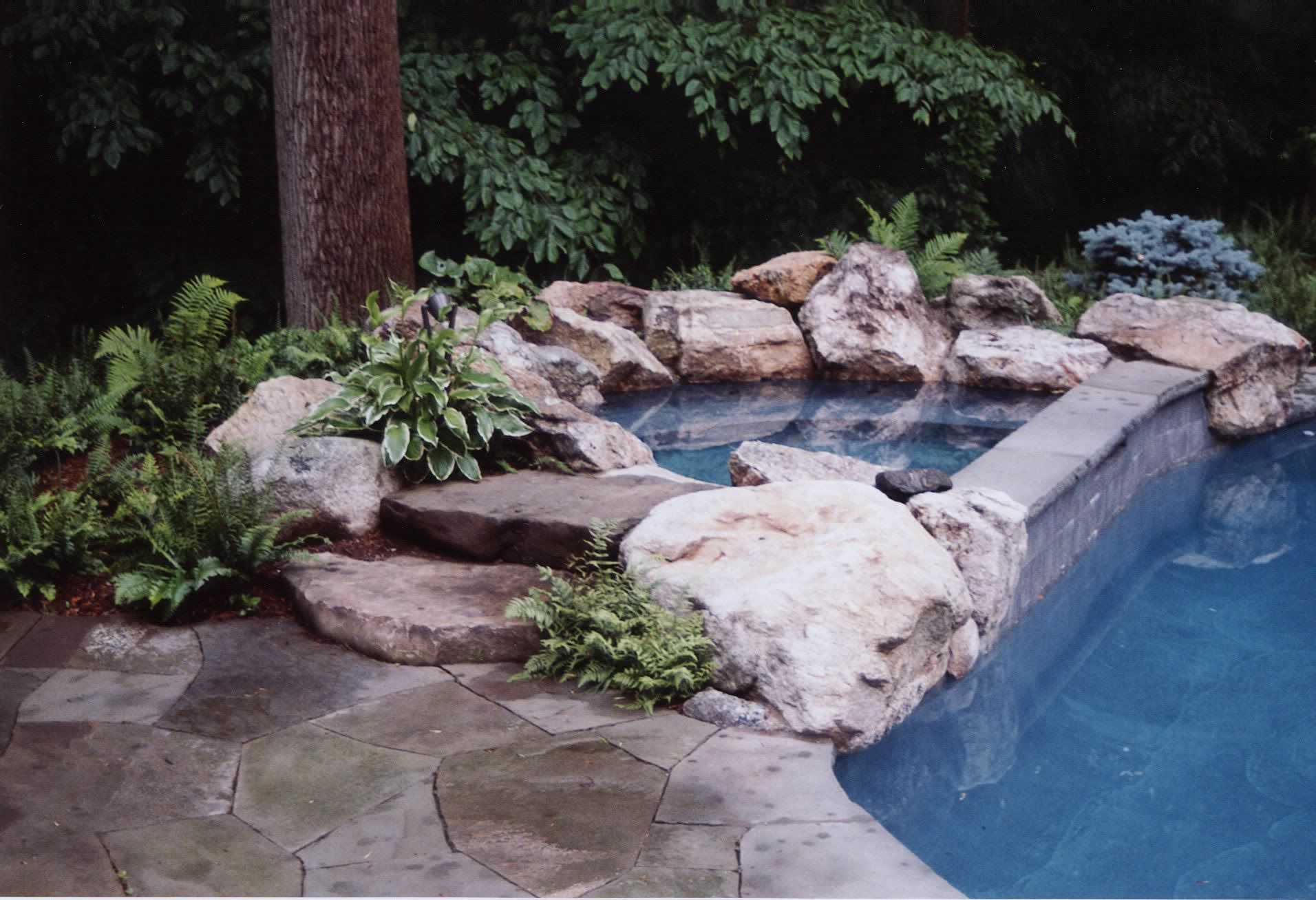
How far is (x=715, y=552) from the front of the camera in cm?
425

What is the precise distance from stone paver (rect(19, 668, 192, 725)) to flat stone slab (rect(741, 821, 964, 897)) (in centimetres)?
194

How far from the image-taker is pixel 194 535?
4.40m

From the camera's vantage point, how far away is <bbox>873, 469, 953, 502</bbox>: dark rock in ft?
16.0

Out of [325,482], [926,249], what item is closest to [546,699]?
[325,482]

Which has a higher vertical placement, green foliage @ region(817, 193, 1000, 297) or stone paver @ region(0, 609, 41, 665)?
green foliage @ region(817, 193, 1000, 297)

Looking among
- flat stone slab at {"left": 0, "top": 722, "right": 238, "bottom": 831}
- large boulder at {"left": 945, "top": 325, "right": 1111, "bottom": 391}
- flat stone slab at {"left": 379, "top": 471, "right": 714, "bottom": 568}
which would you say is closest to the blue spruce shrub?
large boulder at {"left": 945, "top": 325, "right": 1111, "bottom": 391}

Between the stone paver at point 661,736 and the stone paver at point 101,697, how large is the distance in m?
1.40

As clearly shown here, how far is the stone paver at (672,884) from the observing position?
276 centimetres

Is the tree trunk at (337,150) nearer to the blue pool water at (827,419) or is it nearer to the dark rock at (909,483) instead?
the blue pool water at (827,419)

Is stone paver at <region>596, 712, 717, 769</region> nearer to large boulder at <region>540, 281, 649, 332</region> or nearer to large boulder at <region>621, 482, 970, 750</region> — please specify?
large boulder at <region>621, 482, 970, 750</region>

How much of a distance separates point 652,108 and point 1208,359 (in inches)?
207

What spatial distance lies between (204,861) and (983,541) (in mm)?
2949

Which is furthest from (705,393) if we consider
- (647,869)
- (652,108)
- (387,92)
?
(647,869)

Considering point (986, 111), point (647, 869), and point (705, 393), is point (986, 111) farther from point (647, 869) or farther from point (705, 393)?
point (647, 869)
